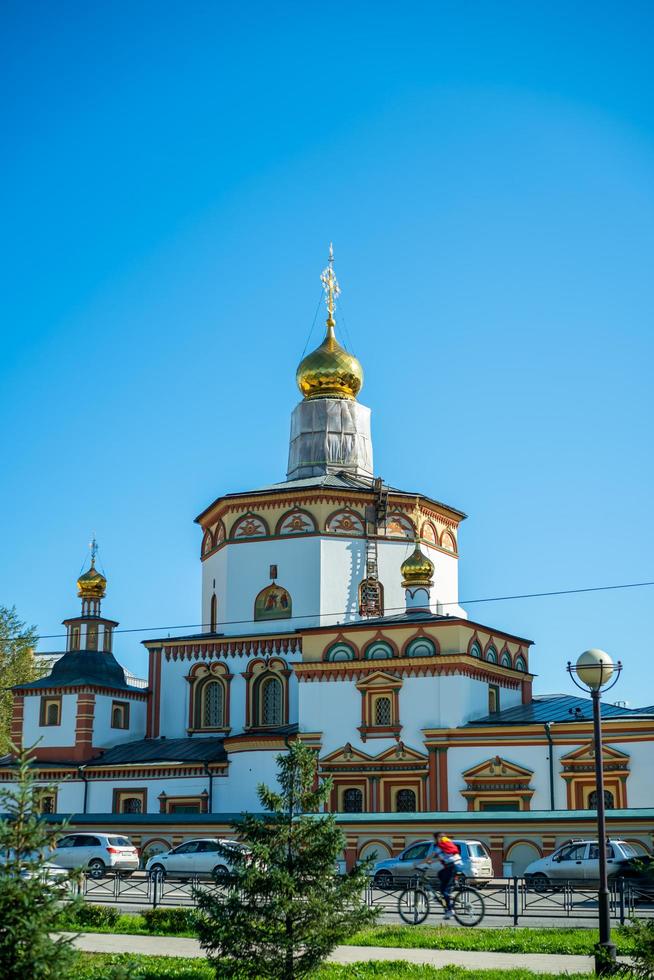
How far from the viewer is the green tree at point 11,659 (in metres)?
46.8

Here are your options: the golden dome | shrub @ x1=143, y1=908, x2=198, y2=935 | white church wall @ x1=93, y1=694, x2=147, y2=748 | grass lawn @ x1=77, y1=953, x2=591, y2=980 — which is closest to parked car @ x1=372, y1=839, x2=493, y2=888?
shrub @ x1=143, y1=908, x2=198, y2=935

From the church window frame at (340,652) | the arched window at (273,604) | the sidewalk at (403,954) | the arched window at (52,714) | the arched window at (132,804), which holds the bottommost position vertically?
the sidewalk at (403,954)

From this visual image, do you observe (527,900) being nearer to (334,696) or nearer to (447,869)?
(447,869)

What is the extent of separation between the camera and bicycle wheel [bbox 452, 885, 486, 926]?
1653cm

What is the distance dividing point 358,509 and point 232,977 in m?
24.5

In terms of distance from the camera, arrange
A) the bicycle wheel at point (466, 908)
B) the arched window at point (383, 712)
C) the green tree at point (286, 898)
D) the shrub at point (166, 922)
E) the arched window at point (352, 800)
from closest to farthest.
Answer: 1. the green tree at point (286, 898)
2. the shrub at point (166, 922)
3. the bicycle wheel at point (466, 908)
4. the arched window at point (352, 800)
5. the arched window at point (383, 712)

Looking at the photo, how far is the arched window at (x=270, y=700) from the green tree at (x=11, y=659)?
15.7 meters

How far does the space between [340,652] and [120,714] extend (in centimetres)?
923

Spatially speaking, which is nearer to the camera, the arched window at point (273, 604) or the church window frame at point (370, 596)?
the church window frame at point (370, 596)

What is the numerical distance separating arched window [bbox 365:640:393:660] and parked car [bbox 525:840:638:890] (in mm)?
9970

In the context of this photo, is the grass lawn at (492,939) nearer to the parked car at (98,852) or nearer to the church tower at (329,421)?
the parked car at (98,852)

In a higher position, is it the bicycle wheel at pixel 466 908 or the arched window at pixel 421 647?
the arched window at pixel 421 647

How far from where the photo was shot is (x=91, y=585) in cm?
4019

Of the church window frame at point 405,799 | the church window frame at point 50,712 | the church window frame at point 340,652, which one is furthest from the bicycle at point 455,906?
the church window frame at point 50,712
